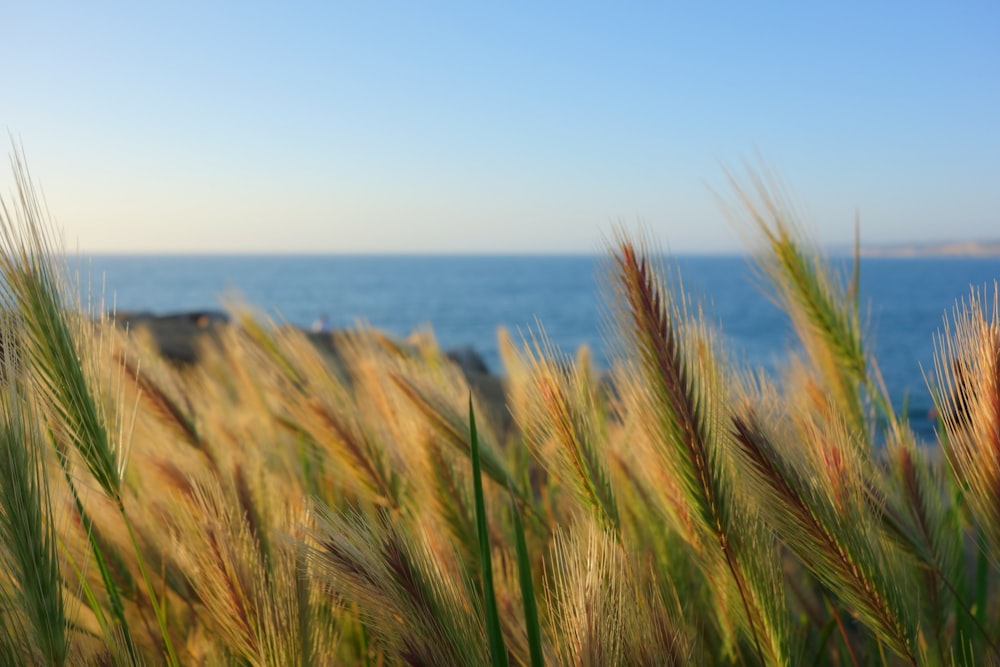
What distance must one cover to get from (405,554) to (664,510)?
0.68m

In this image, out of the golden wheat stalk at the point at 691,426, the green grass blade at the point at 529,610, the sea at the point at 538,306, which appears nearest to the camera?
the green grass blade at the point at 529,610

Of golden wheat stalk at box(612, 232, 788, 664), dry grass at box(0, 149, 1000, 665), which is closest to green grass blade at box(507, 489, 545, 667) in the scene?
dry grass at box(0, 149, 1000, 665)

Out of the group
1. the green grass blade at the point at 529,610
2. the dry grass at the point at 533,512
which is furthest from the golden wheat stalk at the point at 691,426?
the green grass blade at the point at 529,610

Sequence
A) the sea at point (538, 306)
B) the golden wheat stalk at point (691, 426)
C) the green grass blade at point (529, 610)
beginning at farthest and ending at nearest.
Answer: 1. the sea at point (538, 306)
2. the golden wheat stalk at point (691, 426)
3. the green grass blade at point (529, 610)

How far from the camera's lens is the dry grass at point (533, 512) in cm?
83

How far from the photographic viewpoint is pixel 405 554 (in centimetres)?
84

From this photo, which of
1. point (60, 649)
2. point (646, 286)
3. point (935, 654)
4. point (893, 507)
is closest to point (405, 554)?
point (60, 649)

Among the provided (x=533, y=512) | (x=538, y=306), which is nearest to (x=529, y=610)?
(x=533, y=512)

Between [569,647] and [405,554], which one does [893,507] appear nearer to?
[569,647]

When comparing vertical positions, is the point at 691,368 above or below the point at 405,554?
above

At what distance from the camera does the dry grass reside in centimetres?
83

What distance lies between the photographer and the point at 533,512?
158 centimetres

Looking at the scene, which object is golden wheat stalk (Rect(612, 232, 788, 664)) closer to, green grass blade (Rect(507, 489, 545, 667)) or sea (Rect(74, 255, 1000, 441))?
sea (Rect(74, 255, 1000, 441))

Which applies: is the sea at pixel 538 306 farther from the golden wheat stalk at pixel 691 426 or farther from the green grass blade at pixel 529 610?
the green grass blade at pixel 529 610
